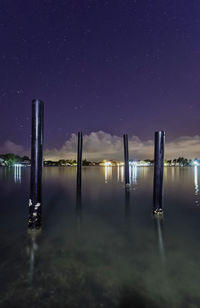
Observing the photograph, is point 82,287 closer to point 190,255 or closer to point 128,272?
point 128,272

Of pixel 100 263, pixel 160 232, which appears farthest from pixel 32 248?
pixel 160 232

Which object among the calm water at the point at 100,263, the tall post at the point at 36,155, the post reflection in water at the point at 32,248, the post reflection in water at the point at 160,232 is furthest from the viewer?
the tall post at the point at 36,155

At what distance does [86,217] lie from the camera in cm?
734

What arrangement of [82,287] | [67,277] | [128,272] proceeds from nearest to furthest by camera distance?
[82,287] < [67,277] < [128,272]

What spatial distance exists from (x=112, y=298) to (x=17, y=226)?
4.51m

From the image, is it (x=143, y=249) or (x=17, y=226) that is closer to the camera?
(x=143, y=249)

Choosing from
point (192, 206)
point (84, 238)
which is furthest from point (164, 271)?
point (192, 206)

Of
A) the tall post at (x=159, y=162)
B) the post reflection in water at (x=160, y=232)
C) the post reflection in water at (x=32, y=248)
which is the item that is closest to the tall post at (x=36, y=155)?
the post reflection in water at (x=32, y=248)

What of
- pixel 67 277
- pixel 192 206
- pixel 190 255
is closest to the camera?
pixel 67 277

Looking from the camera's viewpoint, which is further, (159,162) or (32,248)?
(159,162)

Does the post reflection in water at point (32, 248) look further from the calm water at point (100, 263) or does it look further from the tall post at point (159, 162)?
the tall post at point (159, 162)

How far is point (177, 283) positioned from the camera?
3.07 m

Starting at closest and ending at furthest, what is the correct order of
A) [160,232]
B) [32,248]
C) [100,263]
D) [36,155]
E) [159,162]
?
[100,263] → [32,248] → [36,155] → [160,232] → [159,162]

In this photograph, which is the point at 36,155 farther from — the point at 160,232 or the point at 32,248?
the point at 160,232
